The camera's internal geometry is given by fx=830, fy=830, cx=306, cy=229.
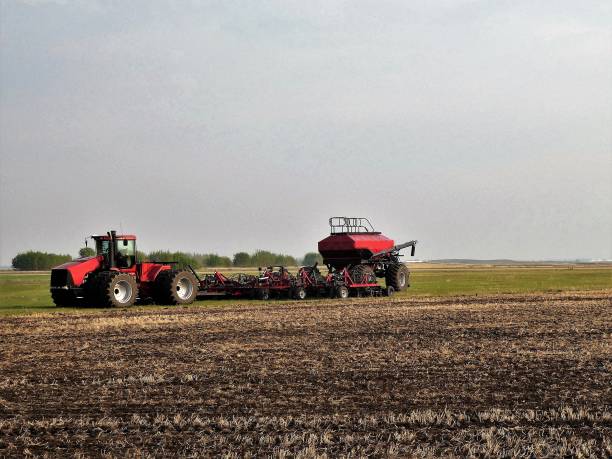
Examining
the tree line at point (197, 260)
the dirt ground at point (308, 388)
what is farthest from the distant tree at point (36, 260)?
the dirt ground at point (308, 388)

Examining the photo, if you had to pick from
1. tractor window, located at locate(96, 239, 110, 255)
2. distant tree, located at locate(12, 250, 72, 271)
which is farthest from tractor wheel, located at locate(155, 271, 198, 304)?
distant tree, located at locate(12, 250, 72, 271)

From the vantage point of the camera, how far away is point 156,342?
19.2 metres

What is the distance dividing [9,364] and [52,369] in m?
1.35

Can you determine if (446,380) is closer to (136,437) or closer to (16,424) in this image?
(136,437)

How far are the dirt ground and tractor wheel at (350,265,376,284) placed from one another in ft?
46.0

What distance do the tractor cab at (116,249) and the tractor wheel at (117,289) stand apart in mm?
651

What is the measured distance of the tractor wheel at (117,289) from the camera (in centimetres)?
2944

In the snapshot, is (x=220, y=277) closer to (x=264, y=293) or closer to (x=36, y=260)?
(x=264, y=293)

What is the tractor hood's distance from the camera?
29.7 meters

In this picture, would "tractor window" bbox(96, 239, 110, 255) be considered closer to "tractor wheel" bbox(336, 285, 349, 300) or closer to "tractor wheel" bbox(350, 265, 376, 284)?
"tractor wheel" bbox(336, 285, 349, 300)

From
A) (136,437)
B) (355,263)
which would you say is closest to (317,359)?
(136,437)

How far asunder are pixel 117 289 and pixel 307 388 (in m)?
18.6

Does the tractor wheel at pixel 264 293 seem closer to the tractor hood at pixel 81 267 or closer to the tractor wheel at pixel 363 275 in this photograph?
the tractor wheel at pixel 363 275

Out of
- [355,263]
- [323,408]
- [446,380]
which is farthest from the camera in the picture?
[355,263]
